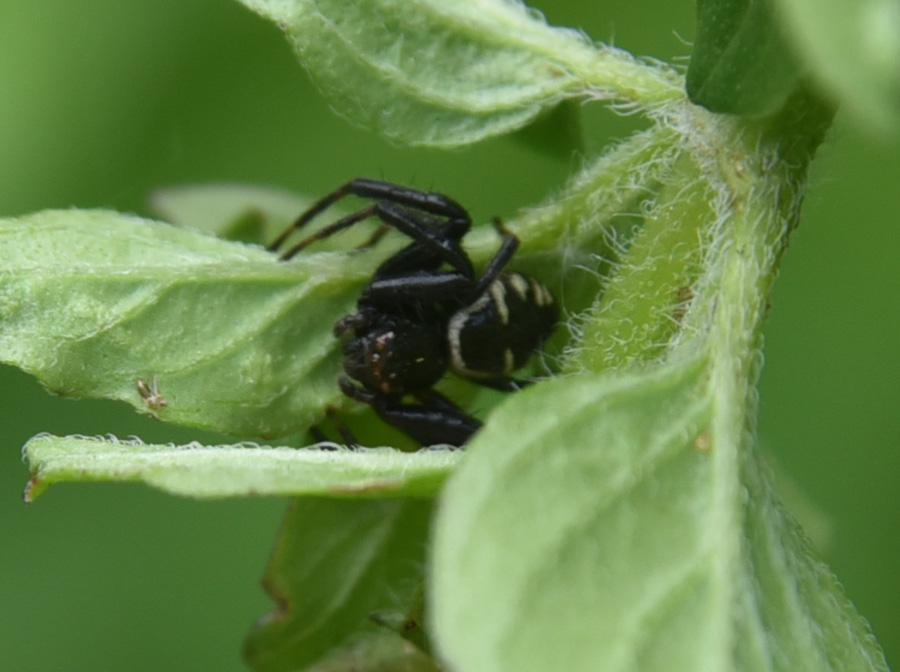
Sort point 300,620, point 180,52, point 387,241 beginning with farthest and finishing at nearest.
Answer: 1. point 180,52
2. point 387,241
3. point 300,620

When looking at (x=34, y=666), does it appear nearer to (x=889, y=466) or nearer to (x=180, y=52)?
(x=180, y=52)

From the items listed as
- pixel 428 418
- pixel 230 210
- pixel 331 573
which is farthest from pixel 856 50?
pixel 230 210

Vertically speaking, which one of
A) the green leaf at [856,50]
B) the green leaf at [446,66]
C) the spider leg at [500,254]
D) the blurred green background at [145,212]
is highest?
the green leaf at [856,50]

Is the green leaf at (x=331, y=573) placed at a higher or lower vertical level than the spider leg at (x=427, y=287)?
lower

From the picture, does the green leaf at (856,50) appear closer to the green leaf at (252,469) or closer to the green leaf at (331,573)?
the green leaf at (252,469)

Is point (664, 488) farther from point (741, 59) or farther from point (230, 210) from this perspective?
point (230, 210)

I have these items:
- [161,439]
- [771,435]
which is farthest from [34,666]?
[771,435]

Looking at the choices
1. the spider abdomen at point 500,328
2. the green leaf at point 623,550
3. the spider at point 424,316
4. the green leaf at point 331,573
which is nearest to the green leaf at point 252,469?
the green leaf at point 623,550
